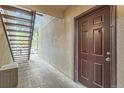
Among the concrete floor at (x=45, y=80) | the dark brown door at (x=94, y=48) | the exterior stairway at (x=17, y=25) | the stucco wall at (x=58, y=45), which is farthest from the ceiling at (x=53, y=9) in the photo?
the concrete floor at (x=45, y=80)

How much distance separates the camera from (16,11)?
4781 mm

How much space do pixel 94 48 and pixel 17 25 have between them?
327cm

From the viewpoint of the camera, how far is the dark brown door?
106 inches

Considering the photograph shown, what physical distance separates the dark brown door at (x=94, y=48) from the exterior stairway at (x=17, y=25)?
7.25 feet

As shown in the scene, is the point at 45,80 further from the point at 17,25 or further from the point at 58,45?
the point at 17,25

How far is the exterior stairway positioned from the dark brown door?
7.25ft

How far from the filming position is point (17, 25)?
531 cm

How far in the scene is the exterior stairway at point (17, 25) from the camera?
4.63 metres

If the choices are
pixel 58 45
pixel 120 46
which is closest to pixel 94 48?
pixel 120 46

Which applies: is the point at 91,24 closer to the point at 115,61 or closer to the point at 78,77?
the point at 115,61

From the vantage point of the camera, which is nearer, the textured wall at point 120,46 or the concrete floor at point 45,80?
the textured wall at point 120,46

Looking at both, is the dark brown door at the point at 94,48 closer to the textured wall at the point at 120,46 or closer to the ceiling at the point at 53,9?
the textured wall at the point at 120,46

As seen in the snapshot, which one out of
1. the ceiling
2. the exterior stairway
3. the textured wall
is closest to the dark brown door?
the textured wall

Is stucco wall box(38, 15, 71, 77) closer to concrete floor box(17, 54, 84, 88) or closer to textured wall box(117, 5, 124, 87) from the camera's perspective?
concrete floor box(17, 54, 84, 88)
